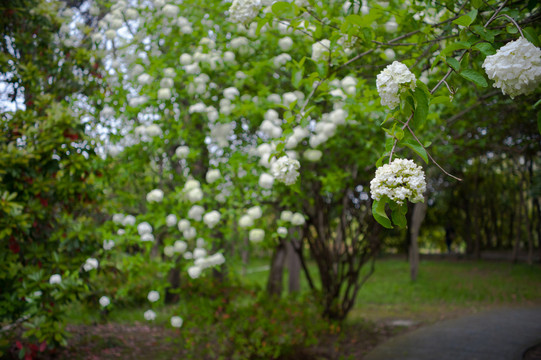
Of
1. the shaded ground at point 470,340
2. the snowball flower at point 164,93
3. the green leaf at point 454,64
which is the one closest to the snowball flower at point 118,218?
the snowball flower at point 164,93

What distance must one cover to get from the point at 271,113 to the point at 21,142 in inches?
91.7

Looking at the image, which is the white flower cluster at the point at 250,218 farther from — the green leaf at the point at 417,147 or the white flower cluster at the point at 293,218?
the green leaf at the point at 417,147

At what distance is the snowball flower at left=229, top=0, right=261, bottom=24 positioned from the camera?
2.61 meters

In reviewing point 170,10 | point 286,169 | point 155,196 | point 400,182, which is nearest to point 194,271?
point 155,196

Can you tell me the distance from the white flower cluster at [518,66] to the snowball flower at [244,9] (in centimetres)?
151

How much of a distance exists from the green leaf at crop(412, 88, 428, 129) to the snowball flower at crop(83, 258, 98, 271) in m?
3.62

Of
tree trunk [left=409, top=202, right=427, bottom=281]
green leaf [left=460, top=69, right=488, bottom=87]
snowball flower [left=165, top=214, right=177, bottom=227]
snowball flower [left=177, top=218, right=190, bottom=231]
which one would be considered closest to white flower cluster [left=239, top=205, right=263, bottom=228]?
snowball flower [left=177, top=218, right=190, bottom=231]

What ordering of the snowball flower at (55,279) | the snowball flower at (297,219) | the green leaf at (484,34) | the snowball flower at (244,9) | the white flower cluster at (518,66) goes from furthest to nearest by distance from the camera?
1. the snowball flower at (297,219)
2. the snowball flower at (55,279)
3. the snowball flower at (244,9)
4. the green leaf at (484,34)
5. the white flower cluster at (518,66)

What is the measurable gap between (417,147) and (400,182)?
157mm

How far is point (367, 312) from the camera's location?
920cm

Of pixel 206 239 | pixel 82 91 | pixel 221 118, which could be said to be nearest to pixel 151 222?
pixel 206 239

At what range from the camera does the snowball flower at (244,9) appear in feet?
8.55

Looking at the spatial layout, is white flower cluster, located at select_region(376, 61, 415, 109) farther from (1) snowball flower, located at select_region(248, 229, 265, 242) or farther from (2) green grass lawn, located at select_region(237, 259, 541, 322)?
(2) green grass lawn, located at select_region(237, 259, 541, 322)

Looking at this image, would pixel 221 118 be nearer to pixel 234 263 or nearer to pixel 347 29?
pixel 234 263
